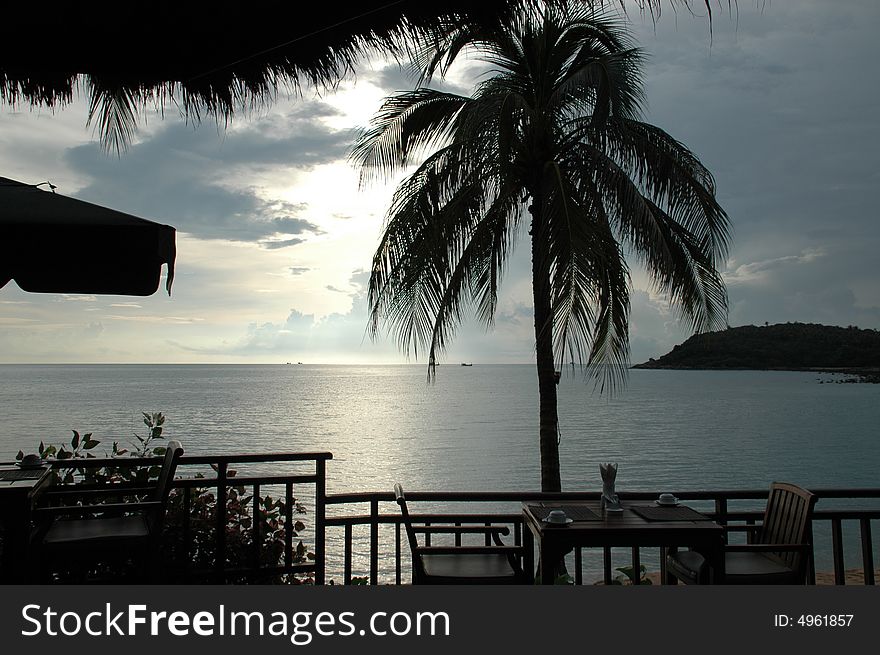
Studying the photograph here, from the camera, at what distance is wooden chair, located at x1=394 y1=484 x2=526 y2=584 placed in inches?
127

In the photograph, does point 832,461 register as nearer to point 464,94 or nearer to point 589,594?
point 464,94

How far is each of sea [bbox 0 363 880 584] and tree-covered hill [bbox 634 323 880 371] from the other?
5.61 meters

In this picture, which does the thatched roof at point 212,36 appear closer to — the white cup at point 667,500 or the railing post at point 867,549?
the white cup at point 667,500

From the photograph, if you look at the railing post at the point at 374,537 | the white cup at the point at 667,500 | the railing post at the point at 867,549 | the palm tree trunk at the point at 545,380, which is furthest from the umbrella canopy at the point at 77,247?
the palm tree trunk at the point at 545,380

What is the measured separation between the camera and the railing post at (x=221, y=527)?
154 inches

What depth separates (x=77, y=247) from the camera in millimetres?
2375

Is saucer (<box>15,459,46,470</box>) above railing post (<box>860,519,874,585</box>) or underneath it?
above

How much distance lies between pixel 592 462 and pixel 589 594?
33.7 meters

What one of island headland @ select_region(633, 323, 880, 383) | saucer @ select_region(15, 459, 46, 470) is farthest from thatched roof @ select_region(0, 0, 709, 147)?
island headland @ select_region(633, 323, 880, 383)

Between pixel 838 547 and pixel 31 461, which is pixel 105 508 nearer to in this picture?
pixel 31 461

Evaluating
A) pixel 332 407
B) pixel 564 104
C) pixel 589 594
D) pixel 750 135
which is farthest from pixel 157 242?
pixel 332 407

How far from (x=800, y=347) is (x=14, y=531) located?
35714 millimetres

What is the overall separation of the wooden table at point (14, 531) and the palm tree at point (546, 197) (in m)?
3.89

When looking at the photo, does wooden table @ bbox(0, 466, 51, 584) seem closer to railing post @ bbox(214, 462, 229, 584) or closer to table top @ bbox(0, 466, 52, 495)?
table top @ bbox(0, 466, 52, 495)
